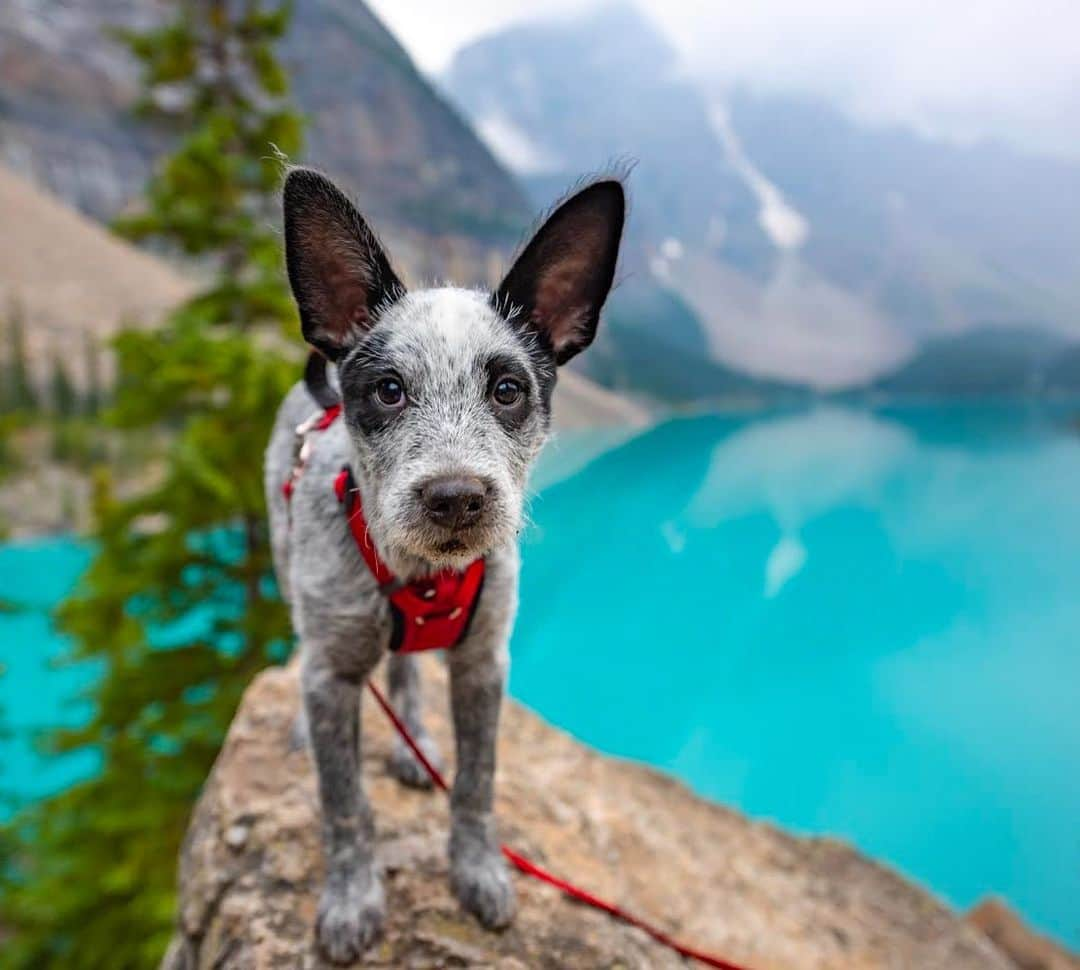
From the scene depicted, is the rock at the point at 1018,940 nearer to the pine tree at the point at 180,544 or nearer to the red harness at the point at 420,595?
the red harness at the point at 420,595

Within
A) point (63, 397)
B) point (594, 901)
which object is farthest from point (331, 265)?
point (63, 397)

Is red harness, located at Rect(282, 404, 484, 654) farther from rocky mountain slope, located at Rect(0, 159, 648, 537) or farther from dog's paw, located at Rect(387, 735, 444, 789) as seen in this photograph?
rocky mountain slope, located at Rect(0, 159, 648, 537)

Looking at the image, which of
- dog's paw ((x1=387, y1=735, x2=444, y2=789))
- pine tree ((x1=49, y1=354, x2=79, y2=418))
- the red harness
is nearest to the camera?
A: the red harness

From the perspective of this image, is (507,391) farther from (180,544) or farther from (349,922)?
(180,544)

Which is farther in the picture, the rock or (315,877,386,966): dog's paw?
the rock

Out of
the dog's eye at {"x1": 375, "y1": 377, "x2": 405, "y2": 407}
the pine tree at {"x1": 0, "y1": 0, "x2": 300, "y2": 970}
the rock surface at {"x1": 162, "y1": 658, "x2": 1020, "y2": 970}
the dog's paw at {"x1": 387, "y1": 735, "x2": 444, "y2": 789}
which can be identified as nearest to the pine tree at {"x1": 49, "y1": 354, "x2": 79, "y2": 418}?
the pine tree at {"x1": 0, "y1": 0, "x2": 300, "y2": 970}

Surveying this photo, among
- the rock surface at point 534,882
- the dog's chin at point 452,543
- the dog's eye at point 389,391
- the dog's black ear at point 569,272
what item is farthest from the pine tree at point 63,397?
the dog's chin at point 452,543

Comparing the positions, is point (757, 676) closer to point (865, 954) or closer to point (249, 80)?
point (865, 954)
